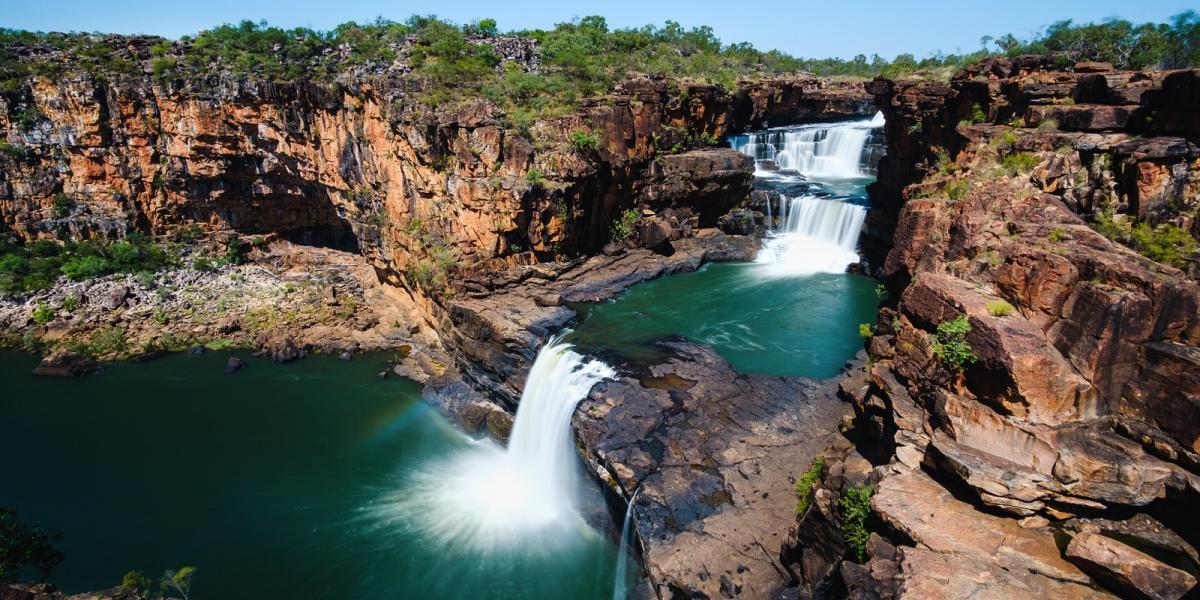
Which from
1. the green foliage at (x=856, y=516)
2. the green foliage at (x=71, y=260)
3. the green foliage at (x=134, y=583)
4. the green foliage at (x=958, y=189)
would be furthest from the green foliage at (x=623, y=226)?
the green foliage at (x=71, y=260)

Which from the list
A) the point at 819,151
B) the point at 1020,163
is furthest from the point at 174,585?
the point at 819,151

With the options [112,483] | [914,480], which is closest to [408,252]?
[112,483]

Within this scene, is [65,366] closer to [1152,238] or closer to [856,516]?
[856,516]

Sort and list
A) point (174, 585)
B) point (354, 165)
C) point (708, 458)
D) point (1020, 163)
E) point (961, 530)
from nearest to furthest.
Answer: point (961, 530) < point (174, 585) < point (708, 458) < point (1020, 163) < point (354, 165)

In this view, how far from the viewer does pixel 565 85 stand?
28078mm

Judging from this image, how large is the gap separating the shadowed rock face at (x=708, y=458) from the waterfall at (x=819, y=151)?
22.4m

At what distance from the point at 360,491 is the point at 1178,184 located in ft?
69.2

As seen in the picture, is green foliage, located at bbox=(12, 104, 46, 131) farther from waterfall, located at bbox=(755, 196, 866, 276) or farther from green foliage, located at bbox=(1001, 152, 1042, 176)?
green foliage, located at bbox=(1001, 152, 1042, 176)

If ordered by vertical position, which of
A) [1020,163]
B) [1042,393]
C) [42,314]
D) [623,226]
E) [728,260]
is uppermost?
[1020,163]

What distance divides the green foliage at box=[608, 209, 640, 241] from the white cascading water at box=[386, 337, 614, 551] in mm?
10003

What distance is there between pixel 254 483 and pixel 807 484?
1571 centimetres

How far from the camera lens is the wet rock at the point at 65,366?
23.8 metres

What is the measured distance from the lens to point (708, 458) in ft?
47.8

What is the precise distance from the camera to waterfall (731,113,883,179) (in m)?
36.6
